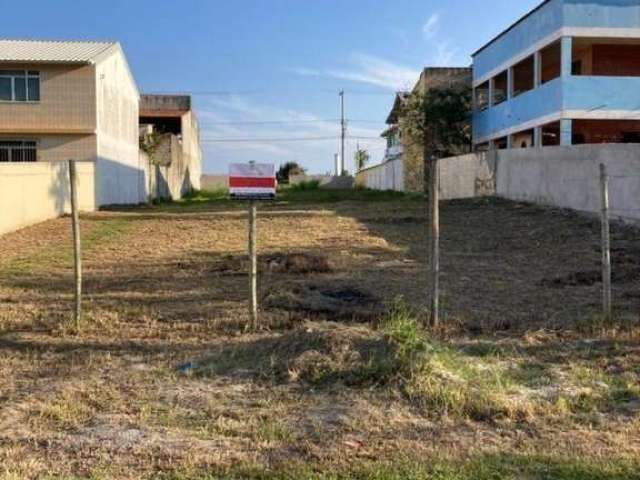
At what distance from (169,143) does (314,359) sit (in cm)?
4371

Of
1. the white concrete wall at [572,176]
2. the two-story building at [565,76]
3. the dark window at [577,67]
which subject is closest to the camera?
the white concrete wall at [572,176]

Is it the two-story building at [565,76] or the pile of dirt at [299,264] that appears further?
the two-story building at [565,76]

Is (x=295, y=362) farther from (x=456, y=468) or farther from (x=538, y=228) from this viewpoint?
(x=538, y=228)

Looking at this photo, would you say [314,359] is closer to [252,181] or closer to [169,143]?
[252,181]

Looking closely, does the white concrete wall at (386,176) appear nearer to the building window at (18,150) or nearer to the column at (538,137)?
the column at (538,137)

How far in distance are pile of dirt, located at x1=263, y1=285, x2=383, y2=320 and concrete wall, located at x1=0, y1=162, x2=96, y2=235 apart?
38.4 ft

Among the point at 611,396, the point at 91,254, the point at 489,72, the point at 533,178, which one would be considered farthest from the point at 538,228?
the point at 489,72

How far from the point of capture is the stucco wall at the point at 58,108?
2886 cm

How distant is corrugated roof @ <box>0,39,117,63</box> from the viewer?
2817 centimetres

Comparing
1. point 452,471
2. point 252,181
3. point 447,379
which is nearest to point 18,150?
point 252,181

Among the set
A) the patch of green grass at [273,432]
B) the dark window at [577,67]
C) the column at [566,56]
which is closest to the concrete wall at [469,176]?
the column at [566,56]

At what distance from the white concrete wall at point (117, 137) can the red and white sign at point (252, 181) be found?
22.9 meters

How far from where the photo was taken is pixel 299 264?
11773 millimetres

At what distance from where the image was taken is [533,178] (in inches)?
874
